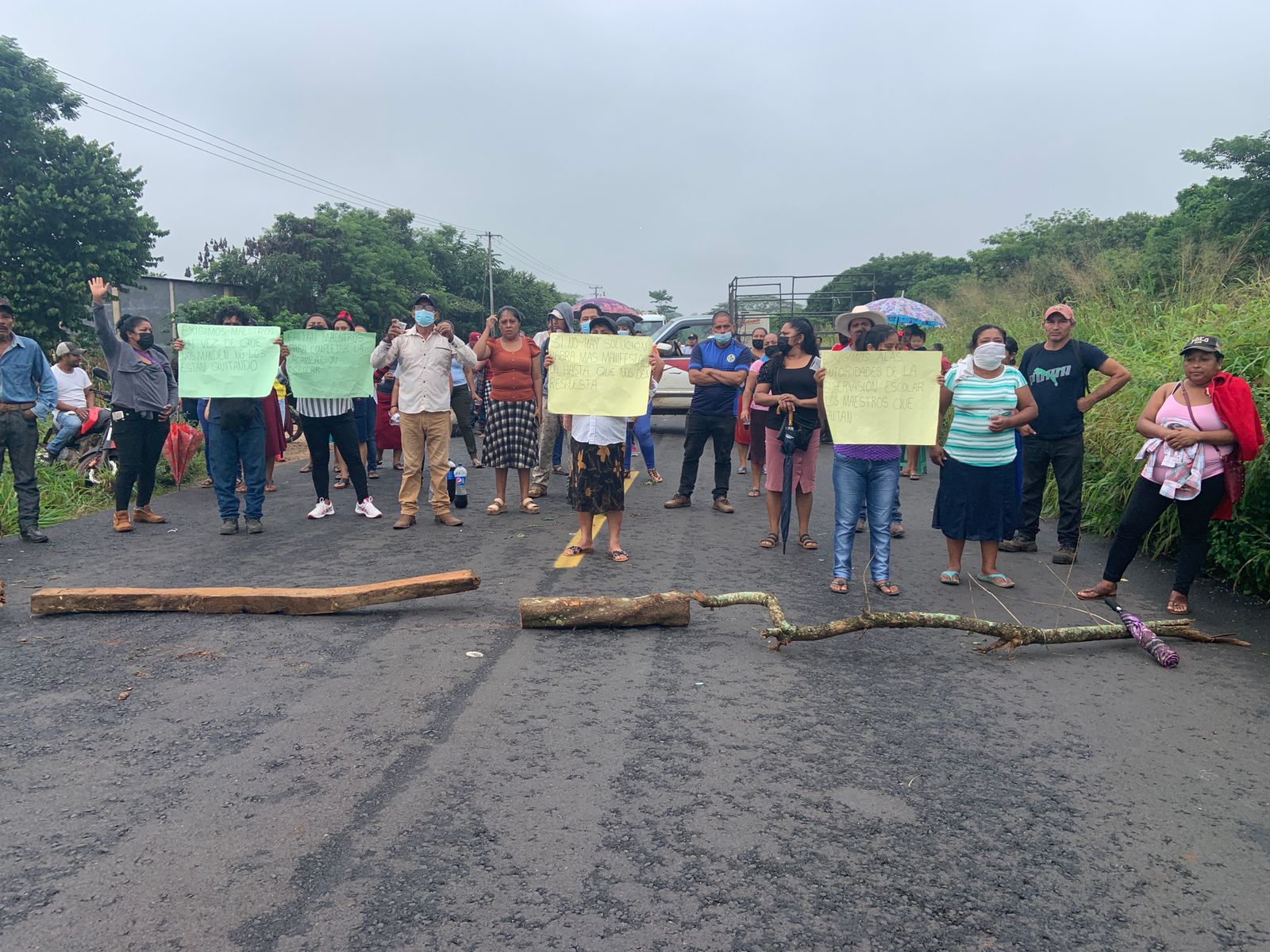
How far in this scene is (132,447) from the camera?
8125mm

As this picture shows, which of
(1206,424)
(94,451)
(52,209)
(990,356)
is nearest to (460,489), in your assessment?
(94,451)

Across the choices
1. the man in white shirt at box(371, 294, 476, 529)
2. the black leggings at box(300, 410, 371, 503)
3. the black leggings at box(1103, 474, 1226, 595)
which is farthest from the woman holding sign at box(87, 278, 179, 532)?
the black leggings at box(1103, 474, 1226, 595)

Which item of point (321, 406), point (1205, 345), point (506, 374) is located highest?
point (1205, 345)

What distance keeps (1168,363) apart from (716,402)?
13.9ft

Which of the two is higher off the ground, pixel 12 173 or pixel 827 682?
pixel 12 173

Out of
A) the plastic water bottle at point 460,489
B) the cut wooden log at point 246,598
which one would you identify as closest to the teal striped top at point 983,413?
the cut wooden log at point 246,598

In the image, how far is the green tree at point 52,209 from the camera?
2262 cm

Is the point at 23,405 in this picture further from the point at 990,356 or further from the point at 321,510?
the point at 990,356

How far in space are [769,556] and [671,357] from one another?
11458mm

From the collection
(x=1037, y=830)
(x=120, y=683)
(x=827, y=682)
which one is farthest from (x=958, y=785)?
(x=120, y=683)

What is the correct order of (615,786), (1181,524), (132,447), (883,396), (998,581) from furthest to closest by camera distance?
(132,447) < (998,581) < (883,396) < (1181,524) < (615,786)

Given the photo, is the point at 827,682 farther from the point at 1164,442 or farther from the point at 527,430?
the point at 527,430

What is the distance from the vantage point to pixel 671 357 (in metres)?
18.4

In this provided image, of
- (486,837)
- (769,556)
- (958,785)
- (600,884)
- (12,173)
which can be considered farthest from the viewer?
(12,173)
